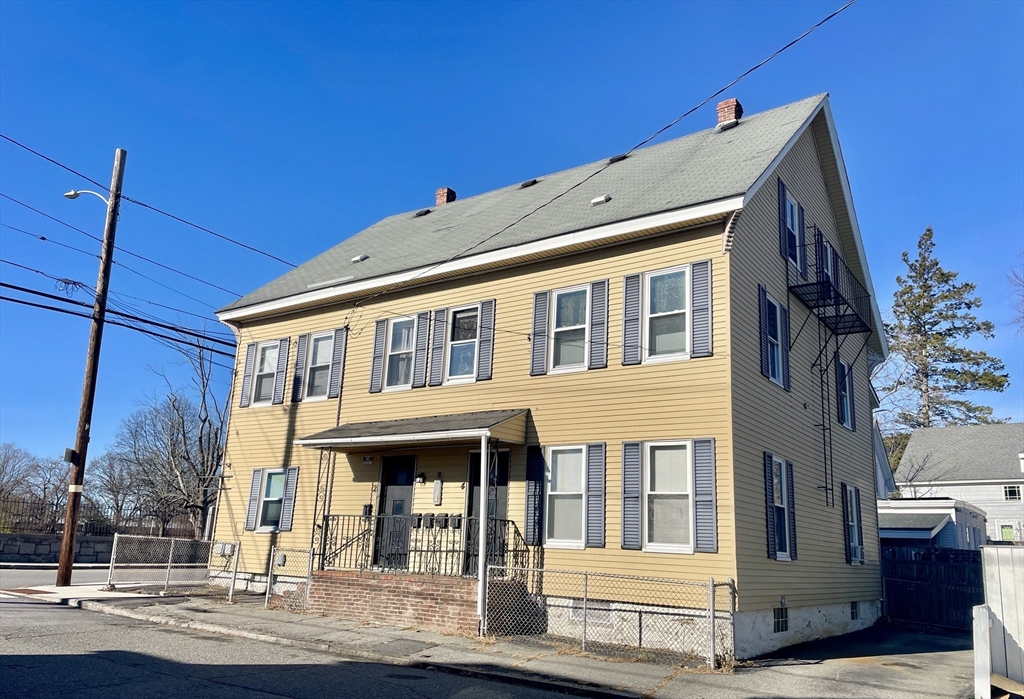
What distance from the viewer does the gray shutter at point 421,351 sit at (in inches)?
611

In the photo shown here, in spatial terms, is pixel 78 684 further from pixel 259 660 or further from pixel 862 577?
pixel 862 577

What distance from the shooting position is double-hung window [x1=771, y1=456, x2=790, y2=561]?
42.3 ft

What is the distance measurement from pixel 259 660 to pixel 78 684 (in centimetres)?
228

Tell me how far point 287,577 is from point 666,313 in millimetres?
9822

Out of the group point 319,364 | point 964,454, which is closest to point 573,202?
point 319,364

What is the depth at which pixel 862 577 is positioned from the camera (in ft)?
57.8

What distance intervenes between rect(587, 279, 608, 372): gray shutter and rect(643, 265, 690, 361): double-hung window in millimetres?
755

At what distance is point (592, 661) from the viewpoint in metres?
10.3

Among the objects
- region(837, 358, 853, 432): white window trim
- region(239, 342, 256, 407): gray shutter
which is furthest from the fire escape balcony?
region(239, 342, 256, 407): gray shutter

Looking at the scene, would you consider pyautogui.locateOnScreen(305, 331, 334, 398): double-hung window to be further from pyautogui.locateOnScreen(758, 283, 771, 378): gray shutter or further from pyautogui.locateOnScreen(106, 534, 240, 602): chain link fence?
pyautogui.locateOnScreen(758, 283, 771, 378): gray shutter

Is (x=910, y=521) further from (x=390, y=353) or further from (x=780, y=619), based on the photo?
(x=390, y=353)

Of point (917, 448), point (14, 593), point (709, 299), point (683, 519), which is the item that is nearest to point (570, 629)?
point (683, 519)

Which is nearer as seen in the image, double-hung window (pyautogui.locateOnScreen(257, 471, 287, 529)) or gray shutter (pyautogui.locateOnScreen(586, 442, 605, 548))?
gray shutter (pyautogui.locateOnScreen(586, 442, 605, 548))

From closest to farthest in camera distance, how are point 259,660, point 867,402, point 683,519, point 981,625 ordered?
point 981,625
point 259,660
point 683,519
point 867,402
